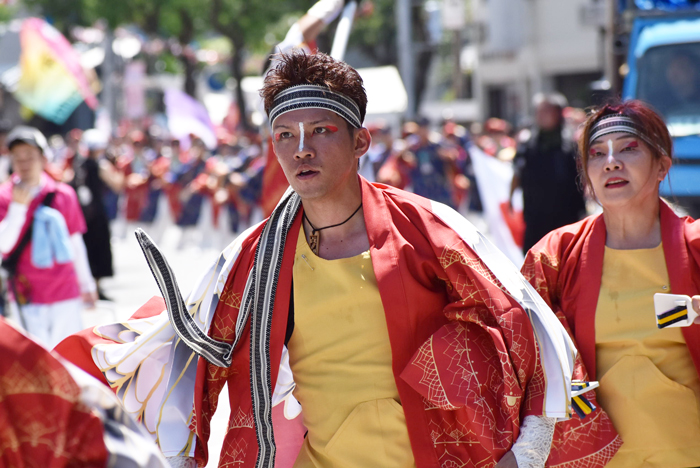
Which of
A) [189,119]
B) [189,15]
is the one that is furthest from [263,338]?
[189,15]

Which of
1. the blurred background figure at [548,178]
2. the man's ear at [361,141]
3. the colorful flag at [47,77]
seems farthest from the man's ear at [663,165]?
the colorful flag at [47,77]

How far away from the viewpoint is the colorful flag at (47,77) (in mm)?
10383

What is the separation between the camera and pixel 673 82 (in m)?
7.85

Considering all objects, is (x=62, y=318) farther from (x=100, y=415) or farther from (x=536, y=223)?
(x=100, y=415)

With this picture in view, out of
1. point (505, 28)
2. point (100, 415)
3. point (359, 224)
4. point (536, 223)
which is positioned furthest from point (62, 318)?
point (505, 28)

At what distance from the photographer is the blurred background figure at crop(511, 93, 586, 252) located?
7.43m

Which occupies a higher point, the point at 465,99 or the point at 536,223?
the point at 536,223

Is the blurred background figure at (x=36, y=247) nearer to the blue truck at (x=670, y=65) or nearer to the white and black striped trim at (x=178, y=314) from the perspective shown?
the white and black striped trim at (x=178, y=314)

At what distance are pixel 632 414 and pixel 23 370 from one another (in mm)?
2118

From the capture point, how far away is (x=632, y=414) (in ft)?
10.2

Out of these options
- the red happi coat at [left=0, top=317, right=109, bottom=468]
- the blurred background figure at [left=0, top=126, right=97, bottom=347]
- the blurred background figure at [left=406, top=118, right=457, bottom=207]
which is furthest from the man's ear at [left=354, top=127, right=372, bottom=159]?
the blurred background figure at [left=406, top=118, right=457, bottom=207]

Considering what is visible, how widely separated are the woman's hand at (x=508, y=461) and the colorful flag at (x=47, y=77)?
821 centimetres

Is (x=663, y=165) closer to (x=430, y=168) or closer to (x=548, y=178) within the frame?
(x=548, y=178)

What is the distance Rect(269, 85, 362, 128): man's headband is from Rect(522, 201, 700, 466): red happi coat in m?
0.94
